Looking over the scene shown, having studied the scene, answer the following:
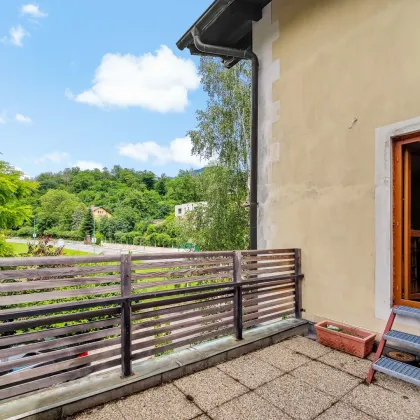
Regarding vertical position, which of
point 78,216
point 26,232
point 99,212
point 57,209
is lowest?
point 26,232

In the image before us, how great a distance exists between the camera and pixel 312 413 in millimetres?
1646

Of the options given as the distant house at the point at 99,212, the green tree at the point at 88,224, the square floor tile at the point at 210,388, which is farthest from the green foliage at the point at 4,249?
the distant house at the point at 99,212

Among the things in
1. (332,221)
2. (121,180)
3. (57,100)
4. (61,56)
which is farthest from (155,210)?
(332,221)

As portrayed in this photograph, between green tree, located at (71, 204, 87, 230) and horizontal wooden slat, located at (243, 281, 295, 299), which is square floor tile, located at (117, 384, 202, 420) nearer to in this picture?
horizontal wooden slat, located at (243, 281, 295, 299)

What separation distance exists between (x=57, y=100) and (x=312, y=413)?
77.6m

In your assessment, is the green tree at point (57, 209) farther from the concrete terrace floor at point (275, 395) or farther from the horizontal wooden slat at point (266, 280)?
the concrete terrace floor at point (275, 395)

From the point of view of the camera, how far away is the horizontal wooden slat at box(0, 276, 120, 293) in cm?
151

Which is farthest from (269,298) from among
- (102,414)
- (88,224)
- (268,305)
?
(88,224)

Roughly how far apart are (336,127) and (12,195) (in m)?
8.58

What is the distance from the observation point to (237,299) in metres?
2.58

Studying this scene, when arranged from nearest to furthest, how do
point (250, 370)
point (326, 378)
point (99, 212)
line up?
point (326, 378)
point (250, 370)
point (99, 212)

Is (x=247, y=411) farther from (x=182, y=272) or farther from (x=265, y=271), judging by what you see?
(x=265, y=271)

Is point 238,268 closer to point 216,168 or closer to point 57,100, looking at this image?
point 216,168

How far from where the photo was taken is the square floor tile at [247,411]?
5.27 feet
